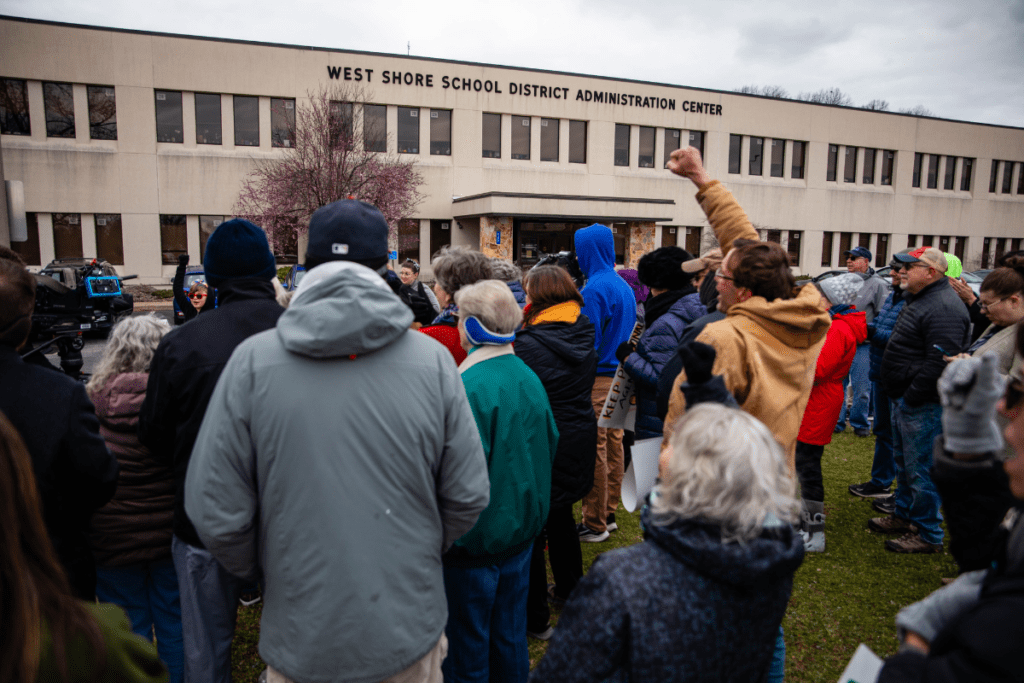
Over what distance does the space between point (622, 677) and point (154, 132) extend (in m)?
29.8

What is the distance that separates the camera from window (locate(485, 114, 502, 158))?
29.8 metres

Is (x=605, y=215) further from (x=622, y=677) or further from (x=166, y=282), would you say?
(x=622, y=677)

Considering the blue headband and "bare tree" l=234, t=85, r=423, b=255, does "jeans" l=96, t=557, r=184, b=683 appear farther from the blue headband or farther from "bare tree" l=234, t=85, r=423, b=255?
"bare tree" l=234, t=85, r=423, b=255

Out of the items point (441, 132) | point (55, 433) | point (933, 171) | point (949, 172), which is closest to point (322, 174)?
point (441, 132)

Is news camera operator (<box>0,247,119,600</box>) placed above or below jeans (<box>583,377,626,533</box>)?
above

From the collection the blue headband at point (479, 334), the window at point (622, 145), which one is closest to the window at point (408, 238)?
the window at point (622, 145)

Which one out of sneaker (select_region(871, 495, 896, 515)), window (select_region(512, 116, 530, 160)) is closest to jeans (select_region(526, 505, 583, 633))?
sneaker (select_region(871, 495, 896, 515))

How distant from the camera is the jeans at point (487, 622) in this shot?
2684mm

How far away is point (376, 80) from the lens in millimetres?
27906

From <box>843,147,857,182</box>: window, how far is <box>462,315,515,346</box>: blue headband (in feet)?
129

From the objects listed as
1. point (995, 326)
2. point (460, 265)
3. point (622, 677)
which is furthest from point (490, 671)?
point (995, 326)

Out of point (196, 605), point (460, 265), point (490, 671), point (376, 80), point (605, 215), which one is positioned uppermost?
point (376, 80)

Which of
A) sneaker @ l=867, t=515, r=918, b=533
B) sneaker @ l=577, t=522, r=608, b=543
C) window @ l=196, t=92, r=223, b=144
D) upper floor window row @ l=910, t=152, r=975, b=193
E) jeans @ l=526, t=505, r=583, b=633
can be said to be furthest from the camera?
upper floor window row @ l=910, t=152, r=975, b=193

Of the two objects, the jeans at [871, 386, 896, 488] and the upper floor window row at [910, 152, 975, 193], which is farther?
the upper floor window row at [910, 152, 975, 193]
